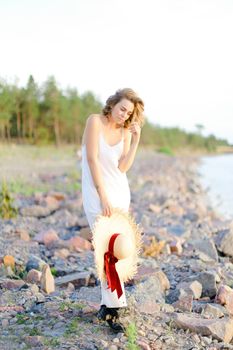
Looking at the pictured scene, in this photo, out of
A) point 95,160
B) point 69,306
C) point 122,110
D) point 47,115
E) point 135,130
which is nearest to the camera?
point 95,160

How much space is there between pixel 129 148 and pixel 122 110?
322mm

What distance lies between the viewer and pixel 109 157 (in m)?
4.74

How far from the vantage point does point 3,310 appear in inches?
203

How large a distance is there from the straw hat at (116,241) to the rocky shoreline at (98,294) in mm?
363

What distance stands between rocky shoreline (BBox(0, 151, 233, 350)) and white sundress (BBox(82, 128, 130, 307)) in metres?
0.20

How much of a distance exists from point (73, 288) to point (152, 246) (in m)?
2.09

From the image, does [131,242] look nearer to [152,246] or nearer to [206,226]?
[152,246]

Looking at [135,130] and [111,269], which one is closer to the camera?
[111,269]

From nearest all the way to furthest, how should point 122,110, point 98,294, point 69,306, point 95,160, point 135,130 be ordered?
point 95,160
point 122,110
point 135,130
point 69,306
point 98,294

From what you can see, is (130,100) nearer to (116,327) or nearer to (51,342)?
(116,327)

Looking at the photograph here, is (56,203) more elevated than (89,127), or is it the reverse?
(89,127)

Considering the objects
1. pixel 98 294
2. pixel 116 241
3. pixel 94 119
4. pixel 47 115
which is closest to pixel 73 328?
pixel 116 241

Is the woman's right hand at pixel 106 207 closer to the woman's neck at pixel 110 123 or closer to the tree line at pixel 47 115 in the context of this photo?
the woman's neck at pixel 110 123

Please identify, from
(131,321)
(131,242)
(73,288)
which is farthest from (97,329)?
(73,288)
